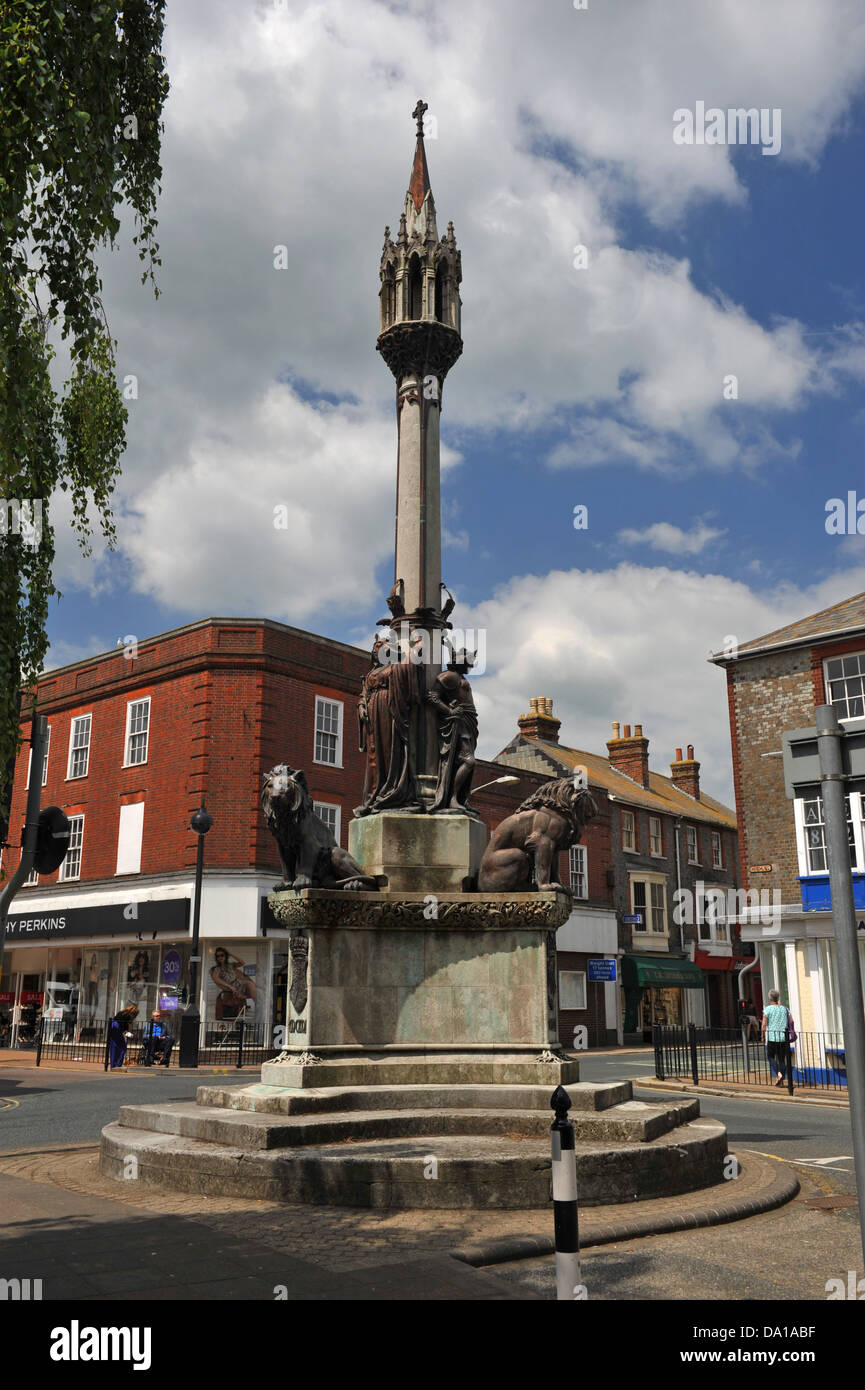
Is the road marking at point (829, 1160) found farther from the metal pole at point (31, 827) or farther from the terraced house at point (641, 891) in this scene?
the terraced house at point (641, 891)

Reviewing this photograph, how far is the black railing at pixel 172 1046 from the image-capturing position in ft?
82.2

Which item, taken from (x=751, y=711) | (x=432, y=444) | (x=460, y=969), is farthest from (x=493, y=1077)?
(x=751, y=711)

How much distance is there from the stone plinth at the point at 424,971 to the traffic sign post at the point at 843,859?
16.5 feet

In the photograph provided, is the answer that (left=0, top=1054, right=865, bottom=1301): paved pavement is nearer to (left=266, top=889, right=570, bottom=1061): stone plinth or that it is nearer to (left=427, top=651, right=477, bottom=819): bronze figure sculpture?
(left=266, top=889, right=570, bottom=1061): stone plinth

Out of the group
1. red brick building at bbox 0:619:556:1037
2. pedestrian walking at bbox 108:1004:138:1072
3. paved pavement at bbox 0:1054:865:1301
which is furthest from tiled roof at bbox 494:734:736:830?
paved pavement at bbox 0:1054:865:1301

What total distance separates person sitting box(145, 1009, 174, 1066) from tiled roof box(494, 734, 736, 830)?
18677 mm

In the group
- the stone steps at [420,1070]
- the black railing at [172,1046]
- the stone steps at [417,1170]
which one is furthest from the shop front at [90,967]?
the stone steps at [417,1170]

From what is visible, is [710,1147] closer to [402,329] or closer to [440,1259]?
[440,1259]

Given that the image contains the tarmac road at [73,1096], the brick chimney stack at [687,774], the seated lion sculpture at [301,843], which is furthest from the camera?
the brick chimney stack at [687,774]

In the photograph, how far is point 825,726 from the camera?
464 centimetres

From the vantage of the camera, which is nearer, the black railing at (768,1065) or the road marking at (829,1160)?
the road marking at (829,1160)

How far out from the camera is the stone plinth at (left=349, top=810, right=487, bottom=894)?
1018 cm

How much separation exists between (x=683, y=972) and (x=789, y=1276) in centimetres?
4037

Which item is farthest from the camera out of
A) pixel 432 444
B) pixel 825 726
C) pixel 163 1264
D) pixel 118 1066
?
pixel 118 1066
